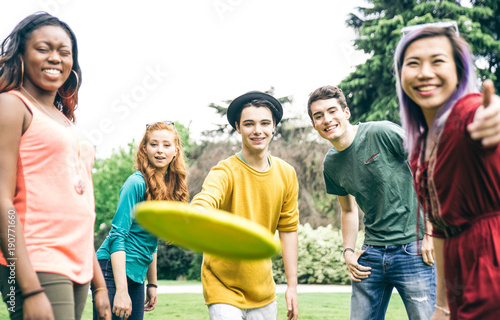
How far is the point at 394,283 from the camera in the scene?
3.99 meters

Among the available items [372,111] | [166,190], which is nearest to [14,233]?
[166,190]

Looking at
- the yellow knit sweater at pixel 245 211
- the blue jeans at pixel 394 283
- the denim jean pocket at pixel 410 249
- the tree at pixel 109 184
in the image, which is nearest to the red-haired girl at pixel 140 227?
the yellow knit sweater at pixel 245 211

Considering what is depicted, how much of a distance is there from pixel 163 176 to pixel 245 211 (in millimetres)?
1041

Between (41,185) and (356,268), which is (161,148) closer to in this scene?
(356,268)

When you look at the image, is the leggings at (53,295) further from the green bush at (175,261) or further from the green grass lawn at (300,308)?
the green bush at (175,261)

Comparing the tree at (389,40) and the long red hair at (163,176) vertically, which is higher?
the tree at (389,40)

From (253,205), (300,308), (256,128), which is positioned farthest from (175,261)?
(256,128)

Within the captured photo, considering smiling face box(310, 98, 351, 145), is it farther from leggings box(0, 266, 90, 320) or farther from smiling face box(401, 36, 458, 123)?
leggings box(0, 266, 90, 320)

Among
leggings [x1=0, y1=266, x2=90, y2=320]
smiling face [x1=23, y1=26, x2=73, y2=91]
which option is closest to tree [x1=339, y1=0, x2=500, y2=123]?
smiling face [x1=23, y1=26, x2=73, y2=91]

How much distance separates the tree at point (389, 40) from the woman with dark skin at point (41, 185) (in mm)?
20197

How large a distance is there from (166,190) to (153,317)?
5458 mm

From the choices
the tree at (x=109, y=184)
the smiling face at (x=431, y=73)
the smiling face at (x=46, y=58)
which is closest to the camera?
the smiling face at (x=431, y=73)

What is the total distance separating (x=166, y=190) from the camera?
425 centimetres

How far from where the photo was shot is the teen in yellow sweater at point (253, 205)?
11.9 ft
